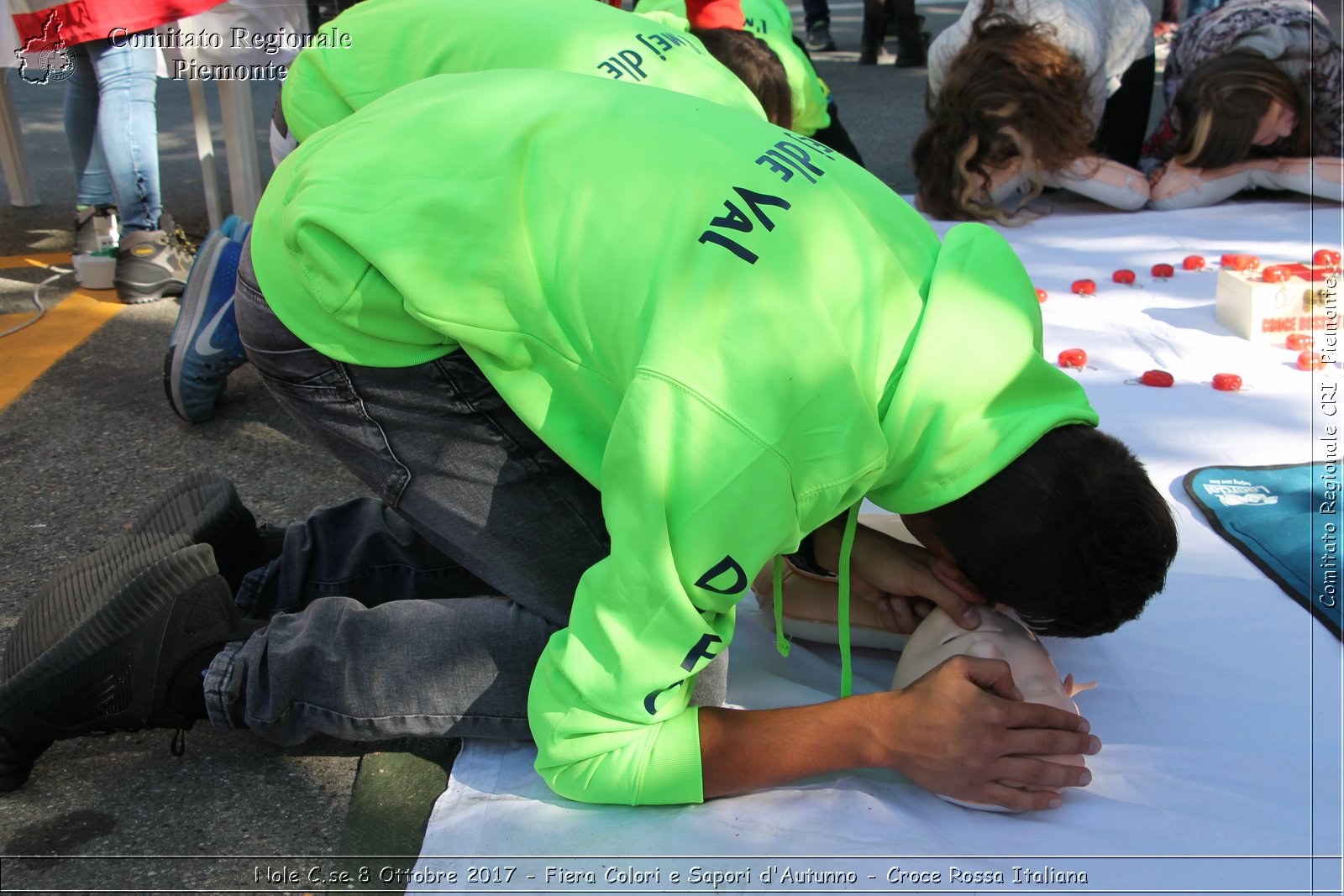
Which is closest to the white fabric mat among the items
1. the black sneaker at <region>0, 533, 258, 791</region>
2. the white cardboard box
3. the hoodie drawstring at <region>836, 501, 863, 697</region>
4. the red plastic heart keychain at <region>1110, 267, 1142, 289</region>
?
the hoodie drawstring at <region>836, 501, 863, 697</region>

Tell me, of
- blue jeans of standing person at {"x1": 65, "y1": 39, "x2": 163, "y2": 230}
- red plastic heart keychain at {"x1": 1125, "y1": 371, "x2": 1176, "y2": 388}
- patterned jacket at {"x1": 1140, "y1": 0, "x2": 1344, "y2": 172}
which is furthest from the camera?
patterned jacket at {"x1": 1140, "y1": 0, "x2": 1344, "y2": 172}

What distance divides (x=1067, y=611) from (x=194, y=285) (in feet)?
5.98

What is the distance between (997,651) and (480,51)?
1.30 metres

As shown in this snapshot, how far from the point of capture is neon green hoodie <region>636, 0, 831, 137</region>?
10.1 feet

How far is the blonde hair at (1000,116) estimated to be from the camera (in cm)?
335

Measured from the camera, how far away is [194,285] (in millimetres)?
2279

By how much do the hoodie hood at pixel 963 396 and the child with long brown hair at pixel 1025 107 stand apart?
7.88 ft

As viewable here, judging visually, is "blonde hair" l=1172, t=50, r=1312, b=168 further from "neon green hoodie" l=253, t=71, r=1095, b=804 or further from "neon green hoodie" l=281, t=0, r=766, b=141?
"neon green hoodie" l=253, t=71, r=1095, b=804

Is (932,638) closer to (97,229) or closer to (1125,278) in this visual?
(1125,278)

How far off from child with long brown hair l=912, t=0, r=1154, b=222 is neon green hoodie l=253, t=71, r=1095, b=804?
2.28 m

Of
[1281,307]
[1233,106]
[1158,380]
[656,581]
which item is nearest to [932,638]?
[656,581]

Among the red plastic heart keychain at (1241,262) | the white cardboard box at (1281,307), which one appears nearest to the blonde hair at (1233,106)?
the red plastic heart keychain at (1241,262)

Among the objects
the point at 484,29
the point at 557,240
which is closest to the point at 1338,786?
the point at 557,240

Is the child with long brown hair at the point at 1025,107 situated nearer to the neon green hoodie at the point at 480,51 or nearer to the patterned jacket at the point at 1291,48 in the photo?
the patterned jacket at the point at 1291,48
